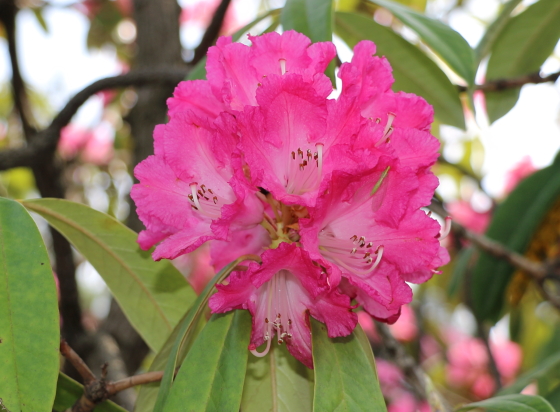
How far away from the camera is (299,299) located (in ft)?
2.17

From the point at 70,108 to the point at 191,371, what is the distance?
66 centimetres

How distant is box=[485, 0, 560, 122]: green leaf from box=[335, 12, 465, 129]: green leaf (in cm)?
18

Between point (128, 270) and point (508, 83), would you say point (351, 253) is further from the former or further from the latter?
point (508, 83)

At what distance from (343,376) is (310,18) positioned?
1.64ft

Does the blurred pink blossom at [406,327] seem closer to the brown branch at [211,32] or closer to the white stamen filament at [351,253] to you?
the brown branch at [211,32]

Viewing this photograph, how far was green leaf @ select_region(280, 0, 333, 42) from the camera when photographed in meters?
0.76

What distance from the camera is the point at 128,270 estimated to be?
31.8 inches

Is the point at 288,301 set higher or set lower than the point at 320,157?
lower

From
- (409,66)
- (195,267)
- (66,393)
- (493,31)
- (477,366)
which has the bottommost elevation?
(477,366)

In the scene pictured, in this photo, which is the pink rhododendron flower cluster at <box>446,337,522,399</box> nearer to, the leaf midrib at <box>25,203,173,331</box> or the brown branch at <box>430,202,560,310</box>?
the brown branch at <box>430,202,560,310</box>

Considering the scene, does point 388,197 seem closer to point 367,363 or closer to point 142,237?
point 367,363

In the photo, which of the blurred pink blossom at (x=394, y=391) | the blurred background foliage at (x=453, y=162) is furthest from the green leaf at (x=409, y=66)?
the blurred pink blossom at (x=394, y=391)

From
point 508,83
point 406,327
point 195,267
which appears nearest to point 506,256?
point 508,83

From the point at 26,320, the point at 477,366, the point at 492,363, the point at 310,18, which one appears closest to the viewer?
the point at 26,320
